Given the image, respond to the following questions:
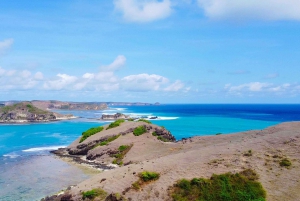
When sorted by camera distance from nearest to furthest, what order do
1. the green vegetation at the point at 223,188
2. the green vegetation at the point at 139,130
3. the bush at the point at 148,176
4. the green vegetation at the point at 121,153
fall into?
the green vegetation at the point at 223,188 < the bush at the point at 148,176 < the green vegetation at the point at 121,153 < the green vegetation at the point at 139,130

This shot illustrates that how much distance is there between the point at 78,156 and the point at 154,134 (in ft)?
45.3

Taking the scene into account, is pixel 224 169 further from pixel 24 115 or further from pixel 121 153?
pixel 24 115

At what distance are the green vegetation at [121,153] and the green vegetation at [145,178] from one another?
1744 cm

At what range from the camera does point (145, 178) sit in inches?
997

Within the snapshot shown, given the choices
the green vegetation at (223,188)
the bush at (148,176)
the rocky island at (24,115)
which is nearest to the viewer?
the green vegetation at (223,188)

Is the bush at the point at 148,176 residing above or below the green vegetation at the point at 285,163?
below

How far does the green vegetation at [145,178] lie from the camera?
2472cm

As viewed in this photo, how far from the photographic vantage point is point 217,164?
2517 cm

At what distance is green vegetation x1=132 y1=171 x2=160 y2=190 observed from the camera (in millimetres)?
24719

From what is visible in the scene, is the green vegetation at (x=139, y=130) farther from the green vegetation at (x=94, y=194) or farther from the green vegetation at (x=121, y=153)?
the green vegetation at (x=94, y=194)

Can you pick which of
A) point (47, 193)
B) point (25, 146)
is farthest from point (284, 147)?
point (25, 146)

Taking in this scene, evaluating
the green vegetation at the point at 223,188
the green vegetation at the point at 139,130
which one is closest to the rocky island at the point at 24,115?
the green vegetation at the point at 139,130

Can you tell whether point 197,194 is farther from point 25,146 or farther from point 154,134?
point 25,146

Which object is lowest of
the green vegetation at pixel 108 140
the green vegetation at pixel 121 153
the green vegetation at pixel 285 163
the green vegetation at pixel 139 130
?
the green vegetation at pixel 121 153
